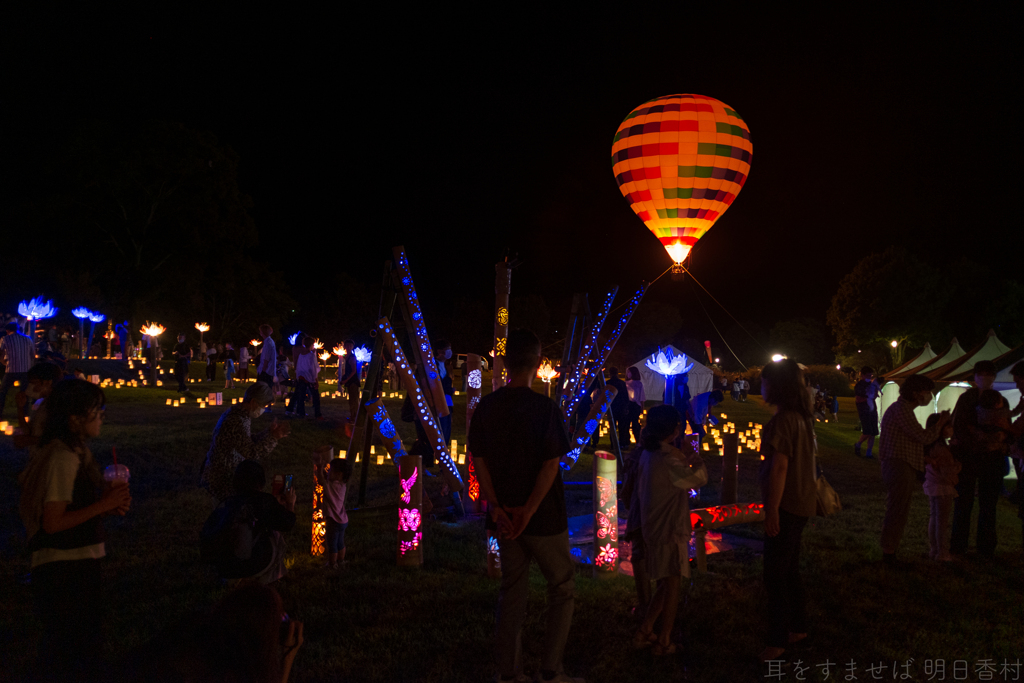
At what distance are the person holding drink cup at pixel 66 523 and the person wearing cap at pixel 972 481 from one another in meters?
7.38

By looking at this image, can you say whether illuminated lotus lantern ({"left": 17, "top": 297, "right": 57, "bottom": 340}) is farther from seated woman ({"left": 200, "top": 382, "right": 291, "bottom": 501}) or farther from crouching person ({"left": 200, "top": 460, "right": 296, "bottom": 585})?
crouching person ({"left": 200, "top": 460, "right": 296, "bottom": 585})

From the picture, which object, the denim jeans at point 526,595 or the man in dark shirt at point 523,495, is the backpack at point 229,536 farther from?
the denim jeans at point 526,595

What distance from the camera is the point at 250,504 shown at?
10.5 feet

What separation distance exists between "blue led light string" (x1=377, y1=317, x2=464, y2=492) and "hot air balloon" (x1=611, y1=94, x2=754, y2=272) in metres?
7.89

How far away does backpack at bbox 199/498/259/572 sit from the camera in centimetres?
302

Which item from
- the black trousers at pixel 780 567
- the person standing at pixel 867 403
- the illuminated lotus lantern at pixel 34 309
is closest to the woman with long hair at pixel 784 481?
the black trousers at pixel 780 567

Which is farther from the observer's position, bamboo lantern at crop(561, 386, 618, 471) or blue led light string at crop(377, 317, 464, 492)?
bamboo lantern at crop(561, 386, 618, 471)

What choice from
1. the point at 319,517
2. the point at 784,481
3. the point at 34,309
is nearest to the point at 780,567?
the point at 784,481

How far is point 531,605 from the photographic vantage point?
5016 millimetres

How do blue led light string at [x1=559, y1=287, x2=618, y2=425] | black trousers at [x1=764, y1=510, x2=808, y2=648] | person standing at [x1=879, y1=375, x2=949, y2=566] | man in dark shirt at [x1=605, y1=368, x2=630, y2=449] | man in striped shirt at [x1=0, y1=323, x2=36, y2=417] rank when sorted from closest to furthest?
black trousers at [x1=764, y1=510, x2=808, y2=648] < person standing at [x1=879, y1=375, x2=949, y2=566] < blue led light string at [x1=559, y1=287, x2=618, y2=425] < man in striped shirt at [x1=0, y1=323, x2=36, y2=417] < man in dark shirt at [x1=605, y1=368, x2=630, y2=449]

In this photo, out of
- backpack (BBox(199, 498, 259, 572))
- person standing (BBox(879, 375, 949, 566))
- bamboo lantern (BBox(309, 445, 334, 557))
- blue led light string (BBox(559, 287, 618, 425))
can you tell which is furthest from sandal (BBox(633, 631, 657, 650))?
blue led light string (BBox(559, 287, 618, 425))

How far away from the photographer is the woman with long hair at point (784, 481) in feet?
13.7

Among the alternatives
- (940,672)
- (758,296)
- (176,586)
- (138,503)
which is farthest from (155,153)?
(758,296)

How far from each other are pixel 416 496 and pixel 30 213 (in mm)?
29353
